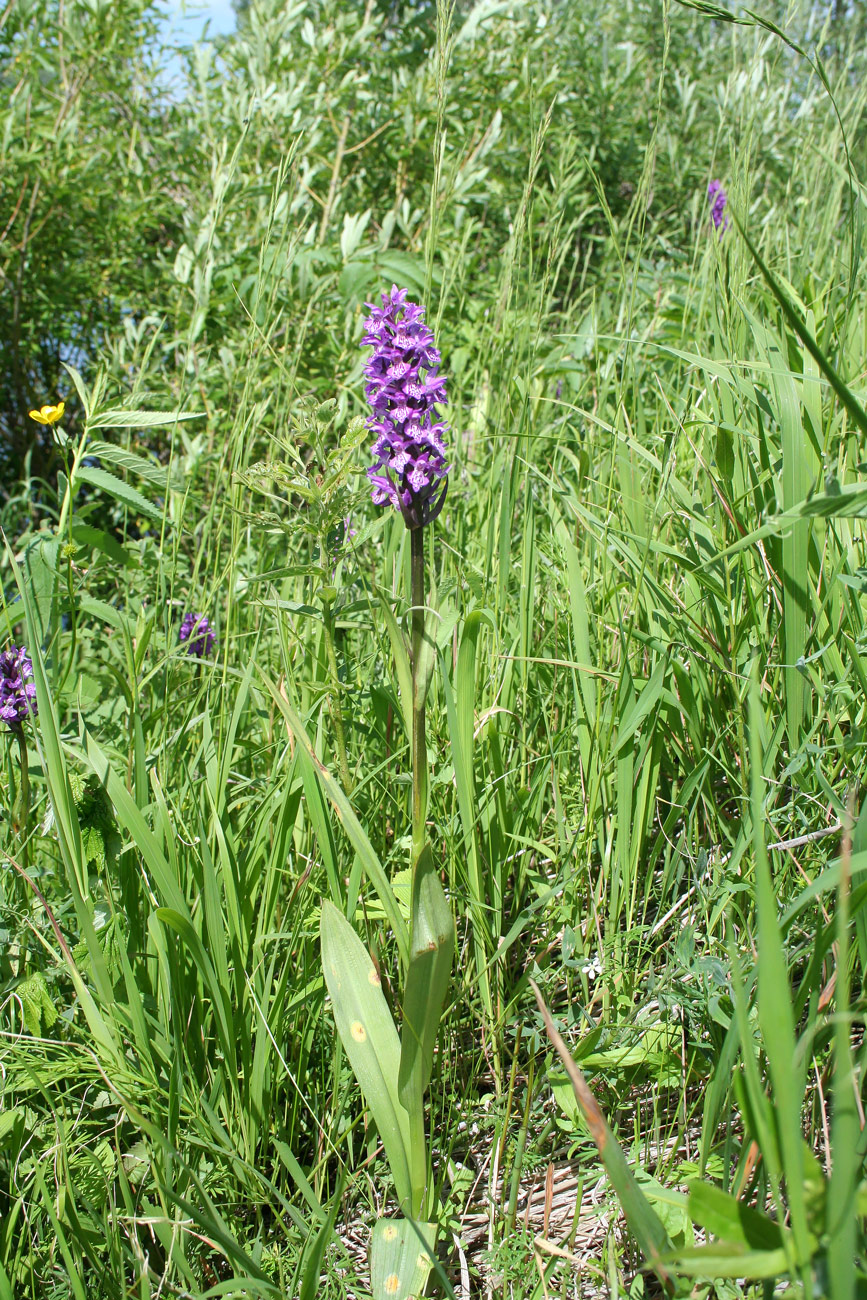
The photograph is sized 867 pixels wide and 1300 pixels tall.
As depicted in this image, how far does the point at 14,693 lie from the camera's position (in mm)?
1484

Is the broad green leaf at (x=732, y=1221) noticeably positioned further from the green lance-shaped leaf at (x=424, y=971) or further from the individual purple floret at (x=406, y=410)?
the individual purple floret at (x=406, y=410)

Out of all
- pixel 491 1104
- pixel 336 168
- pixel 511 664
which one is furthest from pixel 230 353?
pixel 491 1104

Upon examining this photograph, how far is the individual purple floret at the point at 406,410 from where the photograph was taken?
1.16 metres

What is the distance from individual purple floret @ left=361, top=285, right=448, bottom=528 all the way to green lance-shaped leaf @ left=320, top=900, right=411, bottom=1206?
1.90 feet

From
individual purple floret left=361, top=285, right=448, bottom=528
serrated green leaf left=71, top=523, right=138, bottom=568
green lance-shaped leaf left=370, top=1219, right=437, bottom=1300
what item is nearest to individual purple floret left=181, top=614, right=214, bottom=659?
serrated green leaf left=71, top=523, right=138, bottom=568

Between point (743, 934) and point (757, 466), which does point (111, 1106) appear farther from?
point (757, 466)

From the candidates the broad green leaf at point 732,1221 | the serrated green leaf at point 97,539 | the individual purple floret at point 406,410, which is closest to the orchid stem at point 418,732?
the individual purple floret at point 406,410

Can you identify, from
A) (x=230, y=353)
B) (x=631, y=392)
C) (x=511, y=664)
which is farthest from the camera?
(x=230, y=353)

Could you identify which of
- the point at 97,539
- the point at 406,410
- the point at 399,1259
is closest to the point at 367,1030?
the point at 399,1259

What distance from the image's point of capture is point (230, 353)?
3.21m

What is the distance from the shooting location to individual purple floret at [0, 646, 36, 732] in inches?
56.9

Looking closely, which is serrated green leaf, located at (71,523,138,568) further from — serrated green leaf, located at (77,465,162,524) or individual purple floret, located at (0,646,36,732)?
individual purple floret, located at (0,646,36,732)

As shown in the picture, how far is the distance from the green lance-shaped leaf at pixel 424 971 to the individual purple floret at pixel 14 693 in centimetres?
88

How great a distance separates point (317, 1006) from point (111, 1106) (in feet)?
1.04
